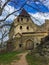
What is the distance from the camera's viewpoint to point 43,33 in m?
60.0

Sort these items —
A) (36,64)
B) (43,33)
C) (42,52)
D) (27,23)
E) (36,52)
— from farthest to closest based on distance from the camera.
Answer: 1. (27,23)
2. (43,33)
3. (36,52)
4. (42,52)
5. (36,64)

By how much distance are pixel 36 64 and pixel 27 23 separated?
5696 centimetres

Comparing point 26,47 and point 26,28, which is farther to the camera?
point 26,28

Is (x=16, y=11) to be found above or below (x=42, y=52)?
above

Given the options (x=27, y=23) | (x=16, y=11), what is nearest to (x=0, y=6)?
(x=16, y=11)

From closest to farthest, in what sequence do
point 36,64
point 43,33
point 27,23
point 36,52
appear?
point 36,64 < point 36,52 < point 43,33 < point 27,23

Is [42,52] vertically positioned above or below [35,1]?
below

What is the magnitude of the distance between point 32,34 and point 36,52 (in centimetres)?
3732

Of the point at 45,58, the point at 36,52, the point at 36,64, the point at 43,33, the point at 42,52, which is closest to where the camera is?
the point at 36,64

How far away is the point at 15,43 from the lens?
198ft

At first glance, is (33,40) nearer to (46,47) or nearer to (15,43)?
(15,43)

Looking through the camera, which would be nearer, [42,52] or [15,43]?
[42,52]

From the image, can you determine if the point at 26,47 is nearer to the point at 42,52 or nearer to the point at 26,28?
the point at 26,28

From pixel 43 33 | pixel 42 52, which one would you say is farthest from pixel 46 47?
pixel 43 33
